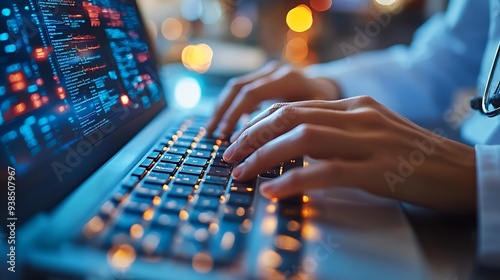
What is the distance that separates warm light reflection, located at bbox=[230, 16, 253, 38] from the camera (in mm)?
1230

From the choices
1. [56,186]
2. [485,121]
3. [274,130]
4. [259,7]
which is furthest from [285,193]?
[259,7]

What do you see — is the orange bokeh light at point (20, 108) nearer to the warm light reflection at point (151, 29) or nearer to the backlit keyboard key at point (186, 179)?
the backlit keyboard key at point (186, 179)

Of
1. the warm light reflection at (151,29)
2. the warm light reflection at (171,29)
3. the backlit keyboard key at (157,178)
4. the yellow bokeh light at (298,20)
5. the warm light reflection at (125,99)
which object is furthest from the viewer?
the yellow bokeh light at (298,20)

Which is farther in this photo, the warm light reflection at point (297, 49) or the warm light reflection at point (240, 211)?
the warm light reflection at point (297, 49)

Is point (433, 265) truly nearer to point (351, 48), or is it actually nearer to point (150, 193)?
point (150, 193)

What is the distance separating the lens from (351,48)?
1294 mm

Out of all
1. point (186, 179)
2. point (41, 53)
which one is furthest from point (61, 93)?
point (186, 179)

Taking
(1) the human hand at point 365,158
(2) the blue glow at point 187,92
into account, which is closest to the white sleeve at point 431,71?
(2) the blue glow at point 187,92

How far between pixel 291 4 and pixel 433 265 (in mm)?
1089

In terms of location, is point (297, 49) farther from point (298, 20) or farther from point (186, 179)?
point (186, 179)

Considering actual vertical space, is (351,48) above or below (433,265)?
above

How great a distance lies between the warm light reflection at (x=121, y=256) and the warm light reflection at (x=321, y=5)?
1.17 m

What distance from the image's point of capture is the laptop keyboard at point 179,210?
0.85 ft

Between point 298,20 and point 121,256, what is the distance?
1108 mm
